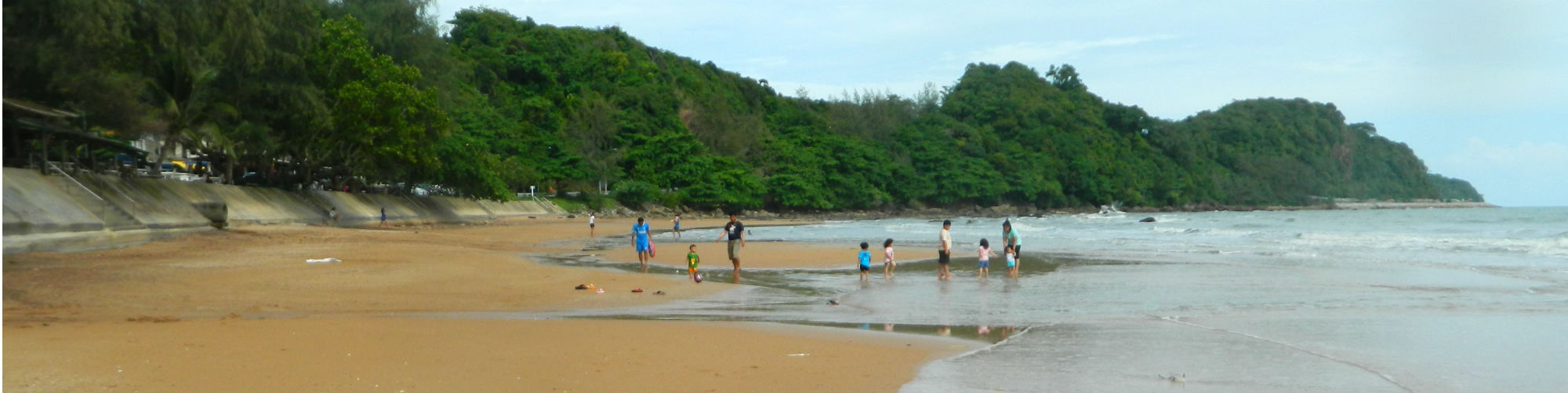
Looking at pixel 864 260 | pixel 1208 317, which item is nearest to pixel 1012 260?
pixel 864 260

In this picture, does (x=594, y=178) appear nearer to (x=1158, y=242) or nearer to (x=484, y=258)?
(x=1158, y=242)

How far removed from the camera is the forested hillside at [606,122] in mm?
27219

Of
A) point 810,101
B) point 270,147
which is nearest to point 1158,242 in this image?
point 270,147

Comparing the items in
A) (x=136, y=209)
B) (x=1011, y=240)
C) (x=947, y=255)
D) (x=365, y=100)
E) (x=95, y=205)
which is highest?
(x=365, y=100)

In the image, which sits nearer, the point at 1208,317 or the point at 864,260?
the point at 1208,317

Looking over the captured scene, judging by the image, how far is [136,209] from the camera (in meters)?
23.9

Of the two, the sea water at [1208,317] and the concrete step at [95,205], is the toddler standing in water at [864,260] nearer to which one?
the sea water at [1208,317]

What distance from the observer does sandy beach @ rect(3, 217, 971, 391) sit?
712cm

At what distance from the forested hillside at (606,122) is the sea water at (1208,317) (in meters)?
12.0

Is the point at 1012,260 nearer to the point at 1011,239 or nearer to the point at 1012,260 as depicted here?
the point at 1012,260

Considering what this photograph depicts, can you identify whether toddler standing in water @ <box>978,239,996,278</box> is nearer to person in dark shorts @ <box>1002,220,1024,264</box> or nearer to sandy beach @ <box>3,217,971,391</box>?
person in dark shorts @ <box>1002,220,1024,264</box>

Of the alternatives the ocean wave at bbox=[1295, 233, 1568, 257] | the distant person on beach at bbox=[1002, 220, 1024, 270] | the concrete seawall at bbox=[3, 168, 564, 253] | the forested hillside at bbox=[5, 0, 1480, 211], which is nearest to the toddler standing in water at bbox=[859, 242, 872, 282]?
the distant person on beach at bbox=[1002, 220, 1024, 270]

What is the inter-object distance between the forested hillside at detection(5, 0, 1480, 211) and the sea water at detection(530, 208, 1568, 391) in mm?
11969

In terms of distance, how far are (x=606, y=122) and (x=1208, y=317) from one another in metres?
65.3
